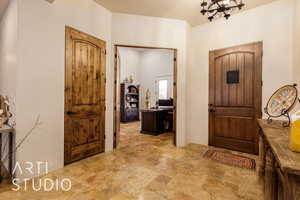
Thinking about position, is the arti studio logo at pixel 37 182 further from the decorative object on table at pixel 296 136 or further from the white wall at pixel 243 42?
the white wall at pixel 243 42

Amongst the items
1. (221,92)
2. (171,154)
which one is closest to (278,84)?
(221,92)

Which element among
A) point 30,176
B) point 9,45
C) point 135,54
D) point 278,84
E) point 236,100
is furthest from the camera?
point 135,54

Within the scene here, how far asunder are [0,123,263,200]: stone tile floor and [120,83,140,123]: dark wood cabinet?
3999 millimetres

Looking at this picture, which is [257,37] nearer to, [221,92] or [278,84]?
[278,84]

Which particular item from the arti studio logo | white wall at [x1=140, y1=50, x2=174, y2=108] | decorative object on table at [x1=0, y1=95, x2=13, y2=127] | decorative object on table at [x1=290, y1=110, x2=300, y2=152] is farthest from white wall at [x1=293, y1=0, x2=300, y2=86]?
white wall at [x1=140, y1=50, x2=174, y2=108]

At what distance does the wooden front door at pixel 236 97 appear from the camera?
3.13 metres

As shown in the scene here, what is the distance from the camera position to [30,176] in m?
2.14

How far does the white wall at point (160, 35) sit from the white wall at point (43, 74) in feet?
2.89

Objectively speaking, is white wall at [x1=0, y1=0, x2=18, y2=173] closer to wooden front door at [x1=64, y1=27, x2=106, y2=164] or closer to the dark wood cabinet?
wooden front door at [x1=64, y1=27, x2=106, y2=164]

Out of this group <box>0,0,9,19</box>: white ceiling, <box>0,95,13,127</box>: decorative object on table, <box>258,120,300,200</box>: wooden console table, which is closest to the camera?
<box>258,120,300,200</box>: wooden console table

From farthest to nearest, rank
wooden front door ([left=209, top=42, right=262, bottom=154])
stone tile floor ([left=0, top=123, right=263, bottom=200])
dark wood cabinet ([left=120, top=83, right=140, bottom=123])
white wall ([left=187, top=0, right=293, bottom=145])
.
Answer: dark wood cabinet ([left=120, top=83, right=140, bottom=123]) → wooden front door ([left=209, top=42, right=262, bottom=154]) → white wall ([left=187, top=0, right=293, bottom=145]) → stone tile floor ([left=0, top=123, right=263, bottom=200])

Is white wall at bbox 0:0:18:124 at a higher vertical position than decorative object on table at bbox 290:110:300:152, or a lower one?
higher

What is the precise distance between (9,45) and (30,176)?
202 centimetres

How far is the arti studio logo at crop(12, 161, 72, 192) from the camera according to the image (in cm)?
193
